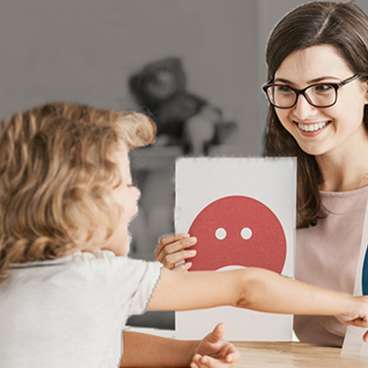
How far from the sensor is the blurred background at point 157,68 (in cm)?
319

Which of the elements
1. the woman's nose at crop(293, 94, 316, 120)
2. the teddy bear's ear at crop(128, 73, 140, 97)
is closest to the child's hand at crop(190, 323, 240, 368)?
the woman's nose at crop(293, 94, 316, 120)

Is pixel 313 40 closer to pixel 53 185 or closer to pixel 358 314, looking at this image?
pixel 358 314

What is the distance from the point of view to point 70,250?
0.80 m

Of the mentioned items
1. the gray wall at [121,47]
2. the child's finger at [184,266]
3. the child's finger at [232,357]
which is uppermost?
the gray wall at [121,47]

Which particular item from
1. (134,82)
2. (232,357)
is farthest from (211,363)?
(134,82)

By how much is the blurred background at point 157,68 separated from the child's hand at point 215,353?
7.38 feet

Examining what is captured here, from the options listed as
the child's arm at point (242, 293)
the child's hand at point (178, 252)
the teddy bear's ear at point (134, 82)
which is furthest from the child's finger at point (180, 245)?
the teddy bear's ear at point (134, 82)

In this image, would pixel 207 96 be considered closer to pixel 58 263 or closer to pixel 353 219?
pixel 353 219

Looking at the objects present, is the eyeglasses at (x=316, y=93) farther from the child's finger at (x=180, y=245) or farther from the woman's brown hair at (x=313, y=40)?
the child's finger at (x=180, y=245)

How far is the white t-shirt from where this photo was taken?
78 centimetres

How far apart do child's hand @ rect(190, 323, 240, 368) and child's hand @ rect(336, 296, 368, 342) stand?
147 millimetres

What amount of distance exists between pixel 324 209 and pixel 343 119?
6.4 inches

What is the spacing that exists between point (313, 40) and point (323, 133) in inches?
5.1

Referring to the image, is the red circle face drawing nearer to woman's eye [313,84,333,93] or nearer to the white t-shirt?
woman's eye [313,84,333,93]
